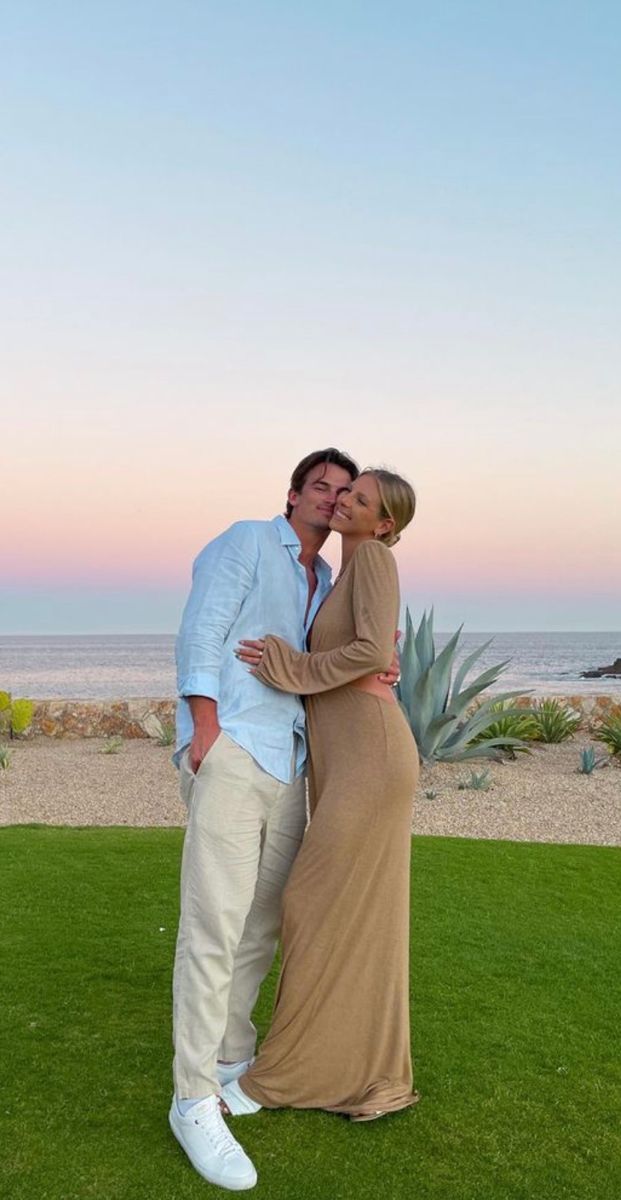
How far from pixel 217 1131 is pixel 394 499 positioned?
1919 mm

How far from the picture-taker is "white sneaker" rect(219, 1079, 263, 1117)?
338cm

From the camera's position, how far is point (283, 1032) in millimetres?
3387

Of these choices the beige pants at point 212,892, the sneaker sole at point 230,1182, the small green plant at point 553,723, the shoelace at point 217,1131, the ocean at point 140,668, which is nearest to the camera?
the sneaker sole at point 230,1182

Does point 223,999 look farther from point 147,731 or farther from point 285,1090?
point 147,731

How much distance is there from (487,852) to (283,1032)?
398cm

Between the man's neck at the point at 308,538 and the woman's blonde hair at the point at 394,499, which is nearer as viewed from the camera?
the woman's blonde hair at the point at 394,499

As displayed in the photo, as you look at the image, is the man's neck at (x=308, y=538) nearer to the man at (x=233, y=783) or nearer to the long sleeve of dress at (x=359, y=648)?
the man at (x=233, y=783)

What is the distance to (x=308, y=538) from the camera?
349 centimetres

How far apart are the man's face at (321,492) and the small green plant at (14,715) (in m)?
10.9

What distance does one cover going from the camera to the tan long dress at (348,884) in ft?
10.7

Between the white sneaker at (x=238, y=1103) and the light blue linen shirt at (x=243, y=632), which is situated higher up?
the light blue linen shirt at (x=243, y=632)

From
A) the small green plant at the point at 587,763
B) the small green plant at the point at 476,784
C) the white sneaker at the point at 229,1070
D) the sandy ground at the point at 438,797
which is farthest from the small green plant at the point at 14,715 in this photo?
the white sneaker at the point at 229,1070

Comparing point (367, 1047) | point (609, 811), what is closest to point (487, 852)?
point (609, 811)

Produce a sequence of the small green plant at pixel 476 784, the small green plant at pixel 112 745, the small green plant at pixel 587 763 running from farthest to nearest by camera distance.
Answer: the small green plant at pixel 112 745 → the small green plant at pixel 587 763 → the small green plant at pixel 476 784
